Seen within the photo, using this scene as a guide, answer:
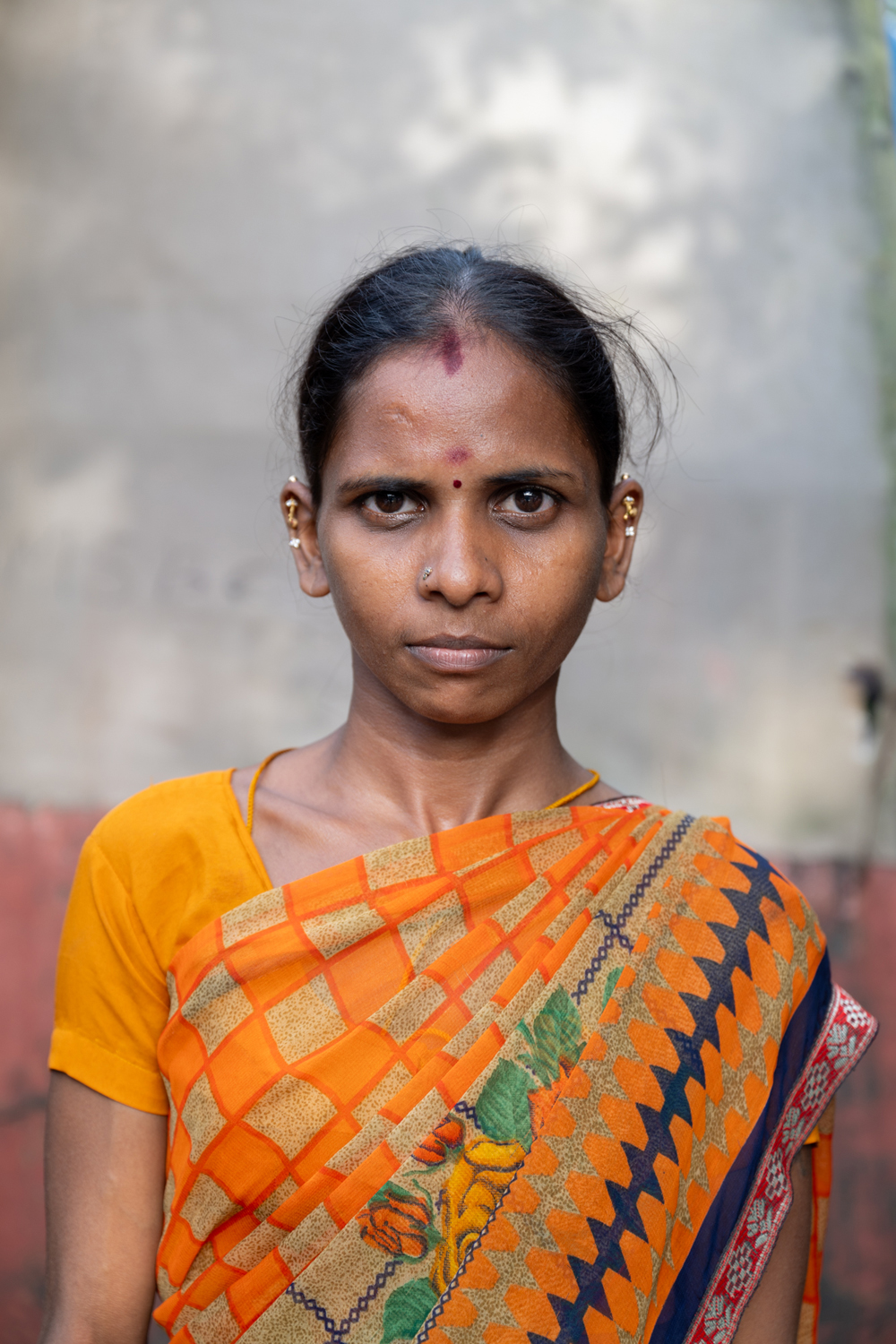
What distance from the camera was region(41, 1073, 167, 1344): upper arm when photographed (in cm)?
160

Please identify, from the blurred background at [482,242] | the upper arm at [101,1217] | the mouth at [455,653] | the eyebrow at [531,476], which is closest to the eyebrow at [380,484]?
the eyebrow at [531,476]

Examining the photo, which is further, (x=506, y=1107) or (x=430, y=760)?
(x=430, y=760)

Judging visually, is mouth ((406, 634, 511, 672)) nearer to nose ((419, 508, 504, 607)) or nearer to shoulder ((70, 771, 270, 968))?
nose ((419, 508, 504, 607))

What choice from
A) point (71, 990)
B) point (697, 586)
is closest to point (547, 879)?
point (71, 990)

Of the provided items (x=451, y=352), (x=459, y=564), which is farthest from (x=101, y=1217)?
(x=451, y=352)

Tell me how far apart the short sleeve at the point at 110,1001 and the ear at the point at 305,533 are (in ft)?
1.64

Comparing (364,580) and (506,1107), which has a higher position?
(364,580)

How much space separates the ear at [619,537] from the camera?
185cm

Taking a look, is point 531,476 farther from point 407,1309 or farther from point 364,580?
point 407,1309

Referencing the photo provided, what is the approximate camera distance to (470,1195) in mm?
1461

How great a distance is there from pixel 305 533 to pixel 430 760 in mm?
403

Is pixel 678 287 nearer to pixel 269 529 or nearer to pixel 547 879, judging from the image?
pixel 269 529

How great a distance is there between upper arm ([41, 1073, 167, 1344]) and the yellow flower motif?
0.44 meters

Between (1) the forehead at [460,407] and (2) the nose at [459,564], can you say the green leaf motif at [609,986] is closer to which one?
(2) the nose at [459,564]
